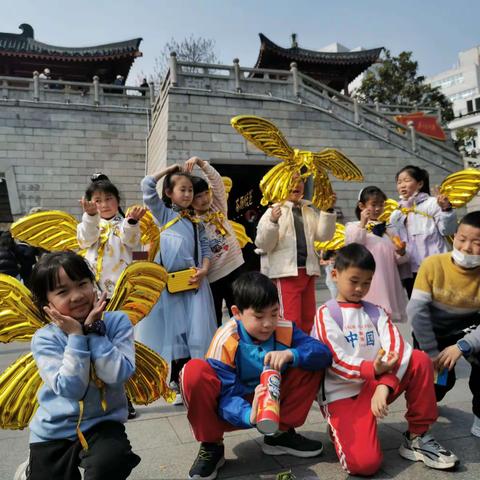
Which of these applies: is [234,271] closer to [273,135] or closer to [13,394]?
[273,135]

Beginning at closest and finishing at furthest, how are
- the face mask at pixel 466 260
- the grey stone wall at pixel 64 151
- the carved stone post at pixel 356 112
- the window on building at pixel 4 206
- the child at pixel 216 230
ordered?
the face mask at pixel 466 260, the child at pixel 216 230, the carved stone post at pixel 356 112, the grey stone wall at pixel 64 151, the window on building at pixel 4 206

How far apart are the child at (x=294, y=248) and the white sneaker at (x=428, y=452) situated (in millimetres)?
1439

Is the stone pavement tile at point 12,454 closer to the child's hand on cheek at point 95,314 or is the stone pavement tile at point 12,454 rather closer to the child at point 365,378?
the child's hand on cheek at point 95,314

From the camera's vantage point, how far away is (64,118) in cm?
1416

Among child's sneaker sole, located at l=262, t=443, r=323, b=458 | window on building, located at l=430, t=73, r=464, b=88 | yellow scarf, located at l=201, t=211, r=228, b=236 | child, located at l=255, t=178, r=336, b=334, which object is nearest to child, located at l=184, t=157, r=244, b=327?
yellow scarf, located at l=201, t=211, r=228, b=236

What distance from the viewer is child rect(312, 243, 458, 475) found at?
208 centimetres

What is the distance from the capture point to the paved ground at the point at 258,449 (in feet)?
6.91

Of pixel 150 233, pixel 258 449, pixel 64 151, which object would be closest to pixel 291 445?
pixel 258 449

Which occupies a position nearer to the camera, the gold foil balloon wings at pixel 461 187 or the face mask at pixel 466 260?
the face mask at pixel 466 260

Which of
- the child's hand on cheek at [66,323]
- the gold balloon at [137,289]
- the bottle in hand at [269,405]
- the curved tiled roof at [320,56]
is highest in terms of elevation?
the curved tiled roof at [320,56]

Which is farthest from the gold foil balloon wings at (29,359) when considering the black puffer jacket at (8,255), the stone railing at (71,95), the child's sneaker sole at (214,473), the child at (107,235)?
the stone railing at (71,95)

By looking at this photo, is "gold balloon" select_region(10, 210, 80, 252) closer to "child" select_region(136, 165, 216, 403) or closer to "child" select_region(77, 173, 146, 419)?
"child" select_region(77, 173, 146, 419)

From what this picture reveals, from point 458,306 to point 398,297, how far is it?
1.19 meters

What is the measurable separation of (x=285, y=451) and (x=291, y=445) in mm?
48
